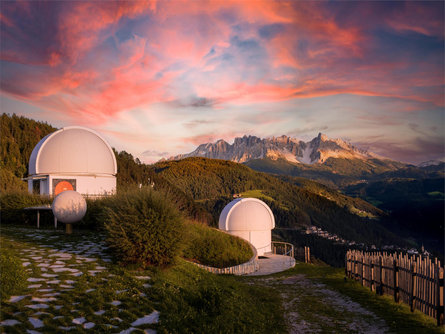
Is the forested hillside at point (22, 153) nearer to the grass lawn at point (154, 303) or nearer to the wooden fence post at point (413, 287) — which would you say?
the grass lawn at point (154, 303)

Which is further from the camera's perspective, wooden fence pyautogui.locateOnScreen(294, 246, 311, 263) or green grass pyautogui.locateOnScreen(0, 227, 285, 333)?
wooden fence pyautogui.locateOnScreen(294, 246, 311, 263)

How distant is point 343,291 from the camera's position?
1046 cm

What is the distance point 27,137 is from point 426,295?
6591 cm

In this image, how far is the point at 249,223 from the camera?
90.2 feet

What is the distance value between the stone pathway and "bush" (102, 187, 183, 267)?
2.39 ft

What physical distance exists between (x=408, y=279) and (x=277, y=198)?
118893mm

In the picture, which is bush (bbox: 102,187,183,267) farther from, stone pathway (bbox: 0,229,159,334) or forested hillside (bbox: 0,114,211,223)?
forested hillside (bbox: 0,114,211,223)

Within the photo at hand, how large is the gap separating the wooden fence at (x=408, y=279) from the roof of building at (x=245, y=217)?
1591 centimetres

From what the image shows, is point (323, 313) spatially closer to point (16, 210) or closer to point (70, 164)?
point (16, 210)

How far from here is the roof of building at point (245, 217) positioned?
27.5m

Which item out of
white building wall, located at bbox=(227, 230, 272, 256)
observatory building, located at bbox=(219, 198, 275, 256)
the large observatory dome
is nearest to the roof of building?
observatory building, located at bbox=(219, 198, 275, 256)

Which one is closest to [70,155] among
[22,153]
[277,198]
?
[22,153]

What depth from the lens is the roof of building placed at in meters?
27.5

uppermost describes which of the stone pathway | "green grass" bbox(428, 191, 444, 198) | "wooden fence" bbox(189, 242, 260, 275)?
the stone pathway
